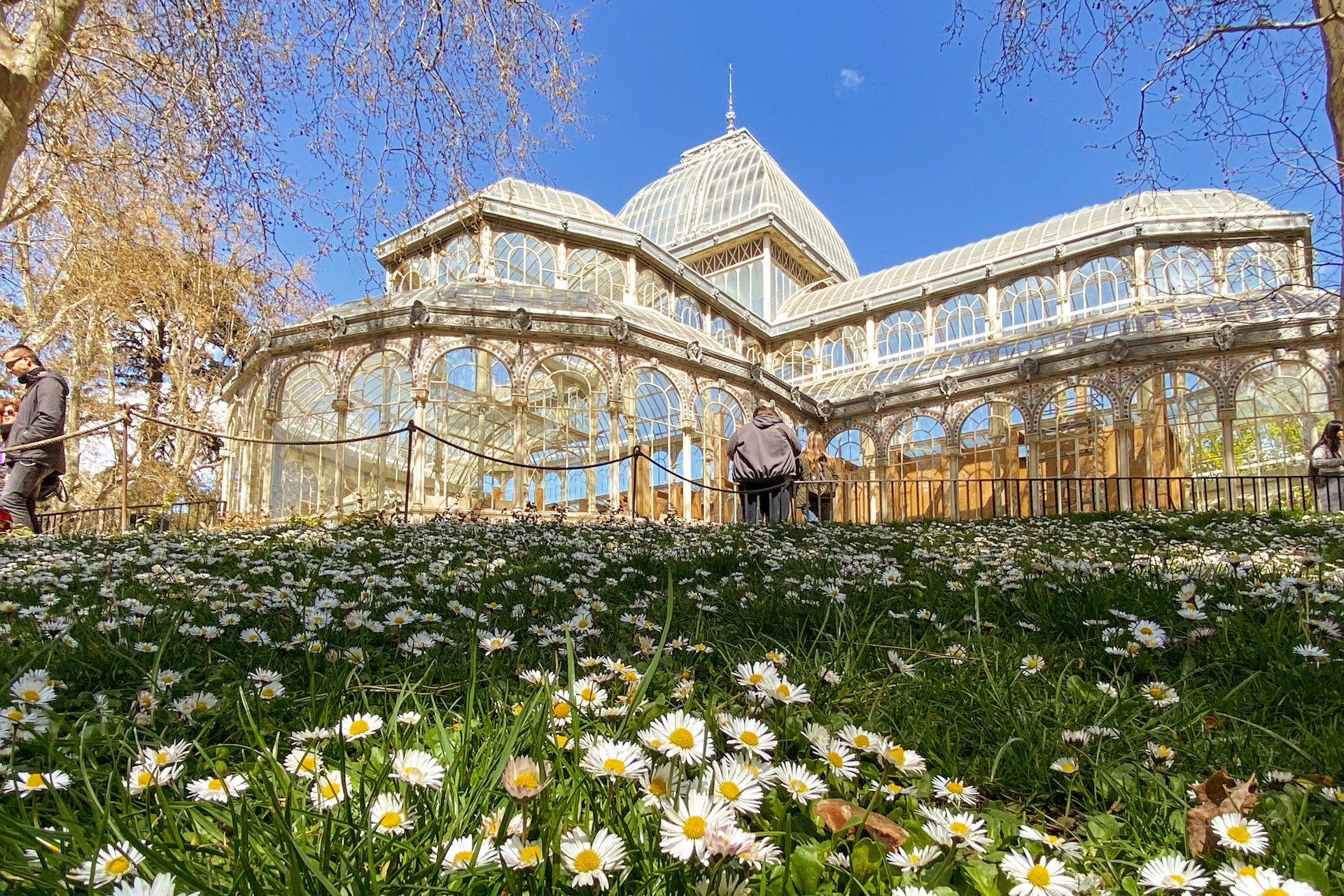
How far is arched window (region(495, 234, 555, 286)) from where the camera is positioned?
2698cm

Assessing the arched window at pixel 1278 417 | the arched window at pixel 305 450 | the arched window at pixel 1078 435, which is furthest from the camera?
the arched window at pixel 1078 435

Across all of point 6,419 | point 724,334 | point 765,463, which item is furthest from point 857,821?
point 724,334

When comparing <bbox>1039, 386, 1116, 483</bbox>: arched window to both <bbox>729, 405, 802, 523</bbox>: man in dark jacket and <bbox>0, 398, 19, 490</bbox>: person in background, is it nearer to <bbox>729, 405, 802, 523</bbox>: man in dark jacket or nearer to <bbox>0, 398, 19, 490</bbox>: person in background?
<bbox>729, 405, 802, 523</bbox>: man in dark jacket

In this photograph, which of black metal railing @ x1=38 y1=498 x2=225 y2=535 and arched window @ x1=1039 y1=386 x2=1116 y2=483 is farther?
arched window @ x1=1039 y1=386 x2=1116 y2=483

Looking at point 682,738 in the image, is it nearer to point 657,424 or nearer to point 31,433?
point 31,433

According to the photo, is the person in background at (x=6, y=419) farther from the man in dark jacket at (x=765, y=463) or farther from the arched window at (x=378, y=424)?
the man in dark jacket at (x=765, y=463)

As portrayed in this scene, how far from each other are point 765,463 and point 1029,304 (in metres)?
22.3

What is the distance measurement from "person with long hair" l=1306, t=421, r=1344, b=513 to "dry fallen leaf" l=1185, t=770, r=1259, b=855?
15328 mm

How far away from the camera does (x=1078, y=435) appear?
24516mm

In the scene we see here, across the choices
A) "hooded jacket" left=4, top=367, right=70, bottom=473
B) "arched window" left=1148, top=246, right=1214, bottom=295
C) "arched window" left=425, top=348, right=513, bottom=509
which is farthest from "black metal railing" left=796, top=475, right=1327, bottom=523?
"hooded jacket" left=4, top=367, right=70, bottom=473

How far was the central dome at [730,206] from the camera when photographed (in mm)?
37094

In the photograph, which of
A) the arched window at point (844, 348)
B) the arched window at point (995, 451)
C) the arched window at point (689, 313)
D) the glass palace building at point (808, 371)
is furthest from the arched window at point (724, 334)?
the arched window at point (995, 451)

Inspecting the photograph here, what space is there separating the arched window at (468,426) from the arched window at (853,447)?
1301cm

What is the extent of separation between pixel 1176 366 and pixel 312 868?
26956mm
